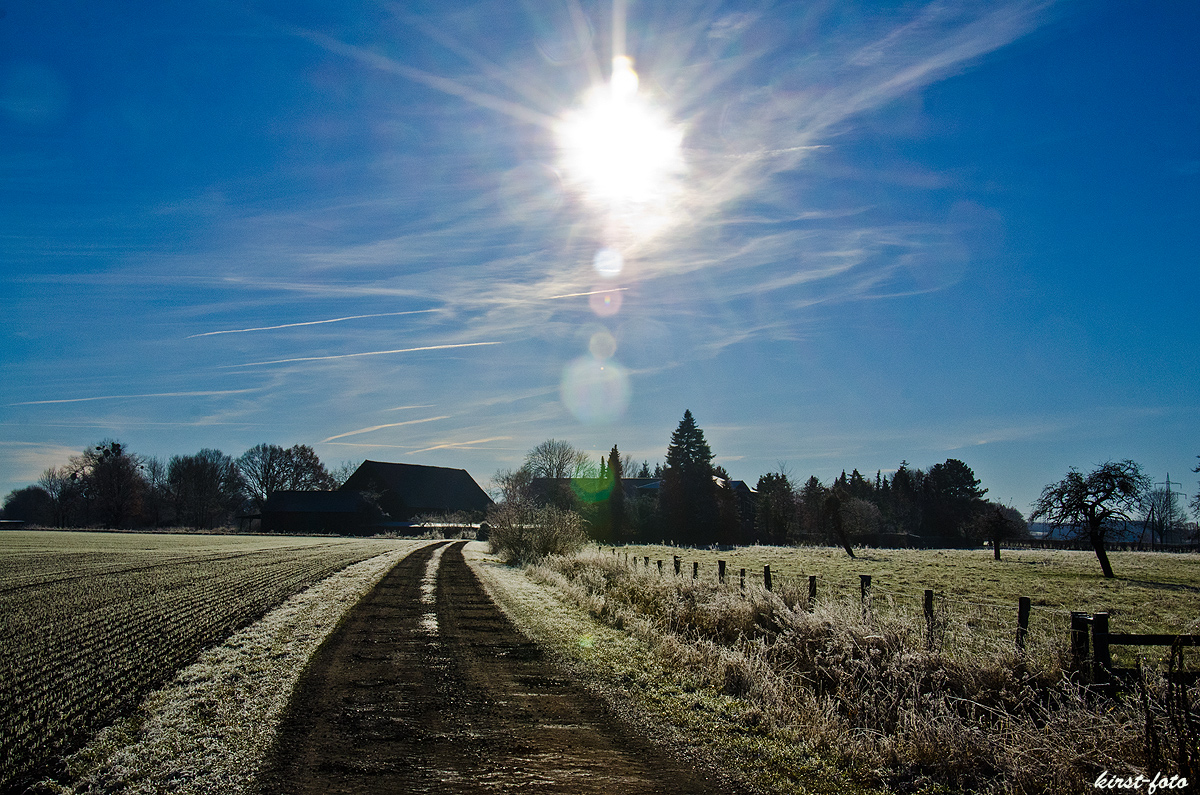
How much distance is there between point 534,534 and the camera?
32.1 m

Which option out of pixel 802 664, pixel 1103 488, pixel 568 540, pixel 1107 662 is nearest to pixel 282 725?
pixel 802 664

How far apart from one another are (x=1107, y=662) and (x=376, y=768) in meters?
7.44

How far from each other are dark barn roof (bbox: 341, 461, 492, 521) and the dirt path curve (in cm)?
8519

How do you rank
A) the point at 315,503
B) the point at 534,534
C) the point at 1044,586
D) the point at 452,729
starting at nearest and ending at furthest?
the point at 452,729 → the point at 1044,586 → the point at 534,534 → the point at 315,503

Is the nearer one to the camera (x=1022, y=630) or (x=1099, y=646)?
(x=1099, y=646)

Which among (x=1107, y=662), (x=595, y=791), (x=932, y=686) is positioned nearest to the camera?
(x=595, y=791)

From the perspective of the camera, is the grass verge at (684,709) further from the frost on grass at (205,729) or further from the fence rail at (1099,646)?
the frost on grass at (205,729)

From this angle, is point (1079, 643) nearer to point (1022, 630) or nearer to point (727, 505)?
point (1022, 630)

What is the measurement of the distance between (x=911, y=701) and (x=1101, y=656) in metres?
1.98

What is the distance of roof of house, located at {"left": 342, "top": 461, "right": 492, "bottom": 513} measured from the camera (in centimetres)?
9356

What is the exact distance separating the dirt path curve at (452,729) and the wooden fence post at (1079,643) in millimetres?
4343

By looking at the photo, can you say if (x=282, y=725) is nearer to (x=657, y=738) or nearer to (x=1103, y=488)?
(x=657, y=738)

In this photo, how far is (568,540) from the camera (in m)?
31.0

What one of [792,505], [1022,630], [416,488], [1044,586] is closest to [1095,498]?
[1044,586]
